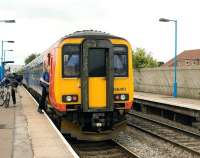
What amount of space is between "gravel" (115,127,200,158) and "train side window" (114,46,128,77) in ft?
6.80

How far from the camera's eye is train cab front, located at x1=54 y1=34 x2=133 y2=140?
13094 mm

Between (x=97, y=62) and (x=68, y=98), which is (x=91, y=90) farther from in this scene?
(x=97, y=62)

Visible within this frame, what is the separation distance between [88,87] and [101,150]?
177cm

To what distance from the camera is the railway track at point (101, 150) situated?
12.4m

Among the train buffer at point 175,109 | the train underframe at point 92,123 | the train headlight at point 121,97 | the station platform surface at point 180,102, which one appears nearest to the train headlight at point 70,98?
the train underframe at point 92,123

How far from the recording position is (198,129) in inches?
724

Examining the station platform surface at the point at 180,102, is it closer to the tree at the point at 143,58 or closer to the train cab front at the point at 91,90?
the train cab front at the point at 91,90

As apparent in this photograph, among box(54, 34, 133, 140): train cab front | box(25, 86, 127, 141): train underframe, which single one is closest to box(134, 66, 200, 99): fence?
box(25, 86, 127, 141): train underframe

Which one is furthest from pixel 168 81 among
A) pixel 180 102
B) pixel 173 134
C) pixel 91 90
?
pixel 91 90

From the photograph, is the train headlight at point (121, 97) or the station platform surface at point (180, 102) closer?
the train headlight at point (121, 97)

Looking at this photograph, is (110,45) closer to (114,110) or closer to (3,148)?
(114,110)

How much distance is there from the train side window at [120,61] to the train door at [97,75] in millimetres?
369

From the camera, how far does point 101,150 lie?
13266 millimetres

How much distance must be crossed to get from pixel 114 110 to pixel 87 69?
4.57 ft
